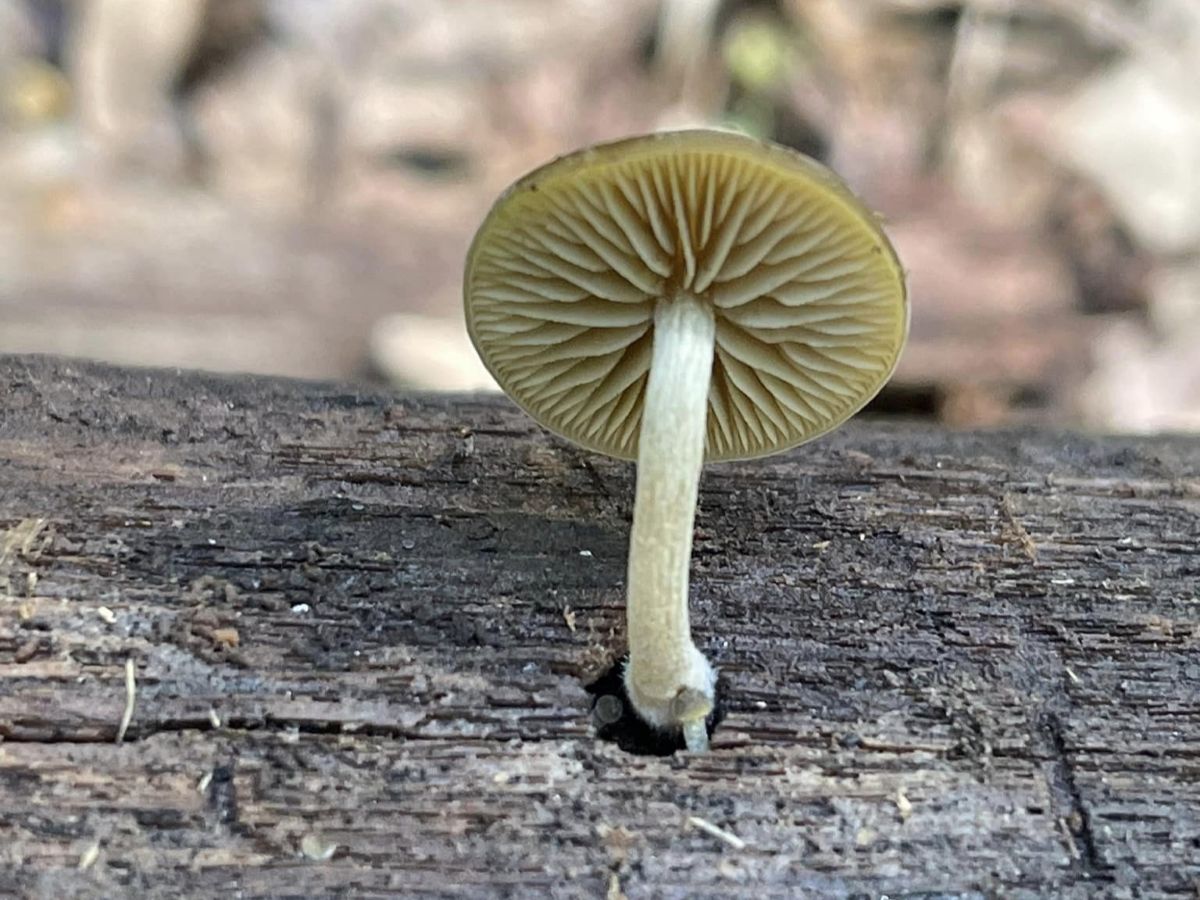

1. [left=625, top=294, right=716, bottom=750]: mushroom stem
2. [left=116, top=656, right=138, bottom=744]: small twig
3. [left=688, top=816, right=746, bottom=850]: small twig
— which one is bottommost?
[left=688, top=816, right=746, bottom=850]: small twig

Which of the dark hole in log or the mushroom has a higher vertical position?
the mushroom

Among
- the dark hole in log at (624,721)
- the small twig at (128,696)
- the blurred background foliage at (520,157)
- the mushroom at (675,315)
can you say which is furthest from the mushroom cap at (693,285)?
the blurred background foliage at (520,157)

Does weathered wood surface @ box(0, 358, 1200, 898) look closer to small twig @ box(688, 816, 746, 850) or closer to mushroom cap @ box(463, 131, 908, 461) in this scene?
small twig @ box(688, 816, 746, 850)

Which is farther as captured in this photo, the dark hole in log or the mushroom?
the dark hole in log

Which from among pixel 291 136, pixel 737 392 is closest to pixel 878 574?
pixel 737 392

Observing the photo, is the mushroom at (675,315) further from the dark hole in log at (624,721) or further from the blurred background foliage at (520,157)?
the blurred background foliage at (520,157)

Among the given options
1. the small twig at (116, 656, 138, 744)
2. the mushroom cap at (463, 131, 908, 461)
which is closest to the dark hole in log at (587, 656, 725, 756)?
the mushroom cap at (463, 131, 908, 461)

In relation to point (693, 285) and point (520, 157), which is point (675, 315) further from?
point (520, 157)
